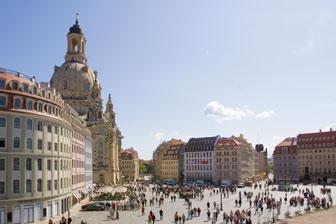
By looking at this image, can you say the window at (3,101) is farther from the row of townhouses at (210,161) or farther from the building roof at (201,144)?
the building roof at (201,144)

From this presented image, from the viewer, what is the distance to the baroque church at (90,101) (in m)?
129

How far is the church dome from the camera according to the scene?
470 ft

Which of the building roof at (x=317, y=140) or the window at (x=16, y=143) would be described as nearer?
the window at (x=16, y=143)

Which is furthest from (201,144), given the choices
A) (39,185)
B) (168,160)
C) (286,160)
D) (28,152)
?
(28,152)

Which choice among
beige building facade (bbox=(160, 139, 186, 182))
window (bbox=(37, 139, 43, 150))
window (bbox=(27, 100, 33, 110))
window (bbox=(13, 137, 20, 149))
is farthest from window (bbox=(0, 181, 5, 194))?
beige building facade (bbox=(160, 139, 186, 182))

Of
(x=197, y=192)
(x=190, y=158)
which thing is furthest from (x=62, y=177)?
(x=190, y=158)

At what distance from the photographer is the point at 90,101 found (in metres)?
139

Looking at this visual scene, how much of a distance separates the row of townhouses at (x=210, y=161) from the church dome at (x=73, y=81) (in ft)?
143

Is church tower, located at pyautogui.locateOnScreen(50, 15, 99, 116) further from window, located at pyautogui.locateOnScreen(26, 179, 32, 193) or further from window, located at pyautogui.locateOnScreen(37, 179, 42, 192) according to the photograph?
window, located at pyautogui.locateOnScreen(26, 179, 32, 193)

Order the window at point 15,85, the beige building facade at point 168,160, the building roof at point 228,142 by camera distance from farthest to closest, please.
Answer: the beige building facade at point 168,160, the building roof at point 228,142, the window at point 15,85

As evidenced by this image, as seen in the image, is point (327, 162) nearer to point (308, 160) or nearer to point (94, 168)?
point (308, 160)

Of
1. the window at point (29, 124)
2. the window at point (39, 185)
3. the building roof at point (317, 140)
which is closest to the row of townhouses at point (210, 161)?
the building roof at point (317, 140)

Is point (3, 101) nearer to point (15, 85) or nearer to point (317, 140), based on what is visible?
point (15, 85)

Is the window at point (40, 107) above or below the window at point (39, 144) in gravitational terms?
above
